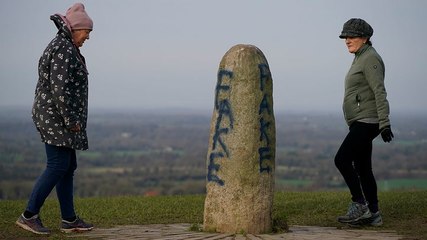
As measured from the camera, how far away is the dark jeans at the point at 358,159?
10148 mm

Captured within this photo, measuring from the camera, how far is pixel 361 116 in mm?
10164

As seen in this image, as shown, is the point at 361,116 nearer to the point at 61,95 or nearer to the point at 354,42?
the point at 354,42

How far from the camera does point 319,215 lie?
38.7 ft

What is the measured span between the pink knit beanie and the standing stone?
1.74 metres

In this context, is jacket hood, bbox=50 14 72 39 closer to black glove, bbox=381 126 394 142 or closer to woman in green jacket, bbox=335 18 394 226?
woman in green jacket, bbox=335 18 394 226

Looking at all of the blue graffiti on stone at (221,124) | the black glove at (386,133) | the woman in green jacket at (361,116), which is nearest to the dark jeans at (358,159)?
the woman in green jacket at (361,116)

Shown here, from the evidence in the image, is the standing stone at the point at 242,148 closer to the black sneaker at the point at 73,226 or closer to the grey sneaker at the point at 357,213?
the grey sneaker at the point at 357,213

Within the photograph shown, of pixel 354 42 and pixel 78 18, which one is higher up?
pixel 78 18

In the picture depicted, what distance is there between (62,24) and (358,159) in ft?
13.6

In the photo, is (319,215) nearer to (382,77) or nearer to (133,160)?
(382,77)

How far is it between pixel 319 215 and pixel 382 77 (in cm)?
264

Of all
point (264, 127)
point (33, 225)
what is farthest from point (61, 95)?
point (264, 127)

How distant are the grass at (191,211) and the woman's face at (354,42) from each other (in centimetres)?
237

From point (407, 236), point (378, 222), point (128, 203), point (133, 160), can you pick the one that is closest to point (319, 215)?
point (378, 222)
